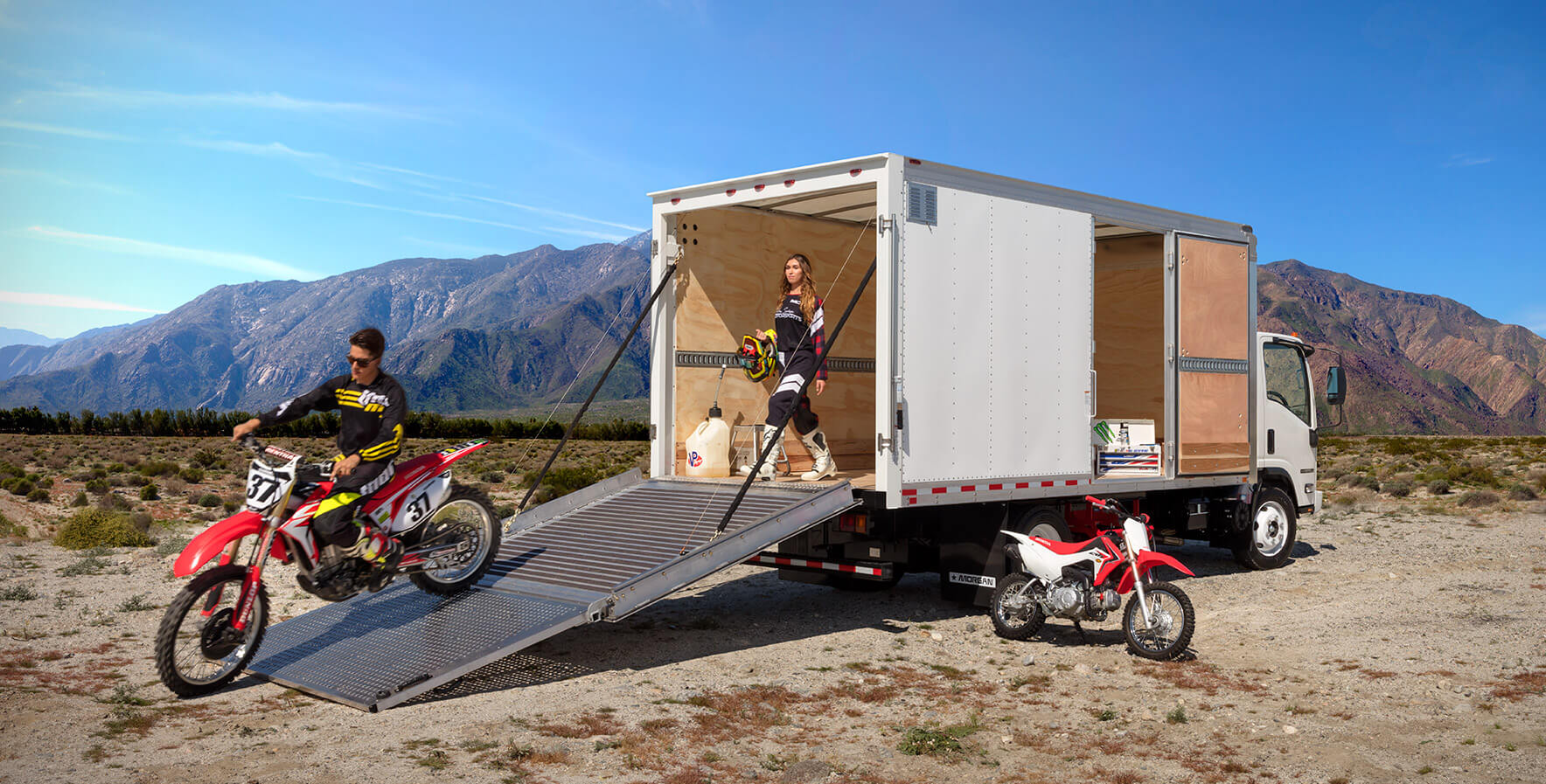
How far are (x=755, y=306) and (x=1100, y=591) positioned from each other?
151 inches

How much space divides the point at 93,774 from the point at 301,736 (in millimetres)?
860

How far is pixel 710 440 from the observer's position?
8.62 meters

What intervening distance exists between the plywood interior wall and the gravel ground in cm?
175

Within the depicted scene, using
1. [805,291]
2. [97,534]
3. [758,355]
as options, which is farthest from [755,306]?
[97,534]

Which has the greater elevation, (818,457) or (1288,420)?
(1288,420)

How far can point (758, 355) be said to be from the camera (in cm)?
889

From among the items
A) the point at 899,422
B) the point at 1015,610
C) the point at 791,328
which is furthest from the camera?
the point at 791,328

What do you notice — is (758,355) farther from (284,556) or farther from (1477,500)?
(1477,500)

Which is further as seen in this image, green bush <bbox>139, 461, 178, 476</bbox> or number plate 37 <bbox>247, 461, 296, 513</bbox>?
green bush <bbox>139, 461, 178, 476</bbox>

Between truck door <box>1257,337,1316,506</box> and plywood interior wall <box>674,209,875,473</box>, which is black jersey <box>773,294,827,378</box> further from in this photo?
truck door <box>1257,337,1316,506</box>

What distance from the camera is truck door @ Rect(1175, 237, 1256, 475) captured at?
940cm

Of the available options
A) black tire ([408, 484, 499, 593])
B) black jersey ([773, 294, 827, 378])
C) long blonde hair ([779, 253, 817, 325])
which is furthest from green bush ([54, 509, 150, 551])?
long blonde hair ([779, 253, 817, 325])

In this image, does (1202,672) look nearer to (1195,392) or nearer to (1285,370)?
(1195,392)

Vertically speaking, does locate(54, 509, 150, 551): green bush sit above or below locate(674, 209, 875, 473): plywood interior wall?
below
